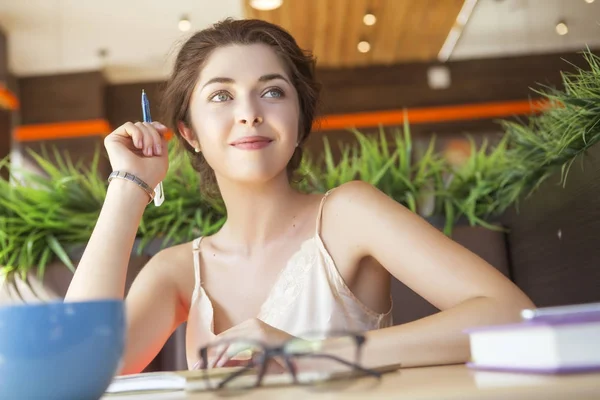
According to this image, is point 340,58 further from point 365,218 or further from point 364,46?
point 365,218

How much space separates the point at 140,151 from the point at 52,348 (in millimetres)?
976

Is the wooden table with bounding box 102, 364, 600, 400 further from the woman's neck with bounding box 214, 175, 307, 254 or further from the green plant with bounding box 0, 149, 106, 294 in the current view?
the green plant with bounding box 0, 149, 106, 294

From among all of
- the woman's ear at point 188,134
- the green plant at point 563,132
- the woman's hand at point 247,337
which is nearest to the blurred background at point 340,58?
the green plant at point 563,132

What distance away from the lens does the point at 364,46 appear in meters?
6.41

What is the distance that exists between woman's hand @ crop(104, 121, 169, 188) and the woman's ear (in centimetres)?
17

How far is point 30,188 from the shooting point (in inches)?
80.8

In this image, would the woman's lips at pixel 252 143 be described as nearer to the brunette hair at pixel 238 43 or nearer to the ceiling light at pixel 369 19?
the brunette hair at pixel 238 43

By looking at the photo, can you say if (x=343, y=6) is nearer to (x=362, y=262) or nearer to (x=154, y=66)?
(x=154, y=66)

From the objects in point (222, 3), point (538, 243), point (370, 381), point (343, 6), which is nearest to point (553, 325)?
point (370, 381)

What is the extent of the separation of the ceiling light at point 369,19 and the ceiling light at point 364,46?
53cm

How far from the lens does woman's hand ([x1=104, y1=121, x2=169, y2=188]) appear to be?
1.36 meters

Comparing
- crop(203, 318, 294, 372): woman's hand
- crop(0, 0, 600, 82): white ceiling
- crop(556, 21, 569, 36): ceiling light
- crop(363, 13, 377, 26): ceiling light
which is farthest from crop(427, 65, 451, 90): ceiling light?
crop(203, 318, 294, 372): woman's hand

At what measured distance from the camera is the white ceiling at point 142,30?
5.91 meters

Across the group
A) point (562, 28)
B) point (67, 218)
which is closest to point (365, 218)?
point (67, 218)
